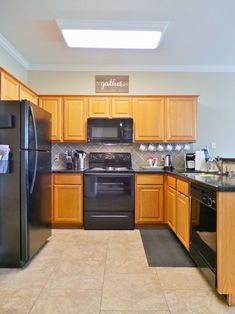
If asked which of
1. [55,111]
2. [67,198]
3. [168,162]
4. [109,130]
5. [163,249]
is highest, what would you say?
[55,111]

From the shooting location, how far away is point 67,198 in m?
3.75

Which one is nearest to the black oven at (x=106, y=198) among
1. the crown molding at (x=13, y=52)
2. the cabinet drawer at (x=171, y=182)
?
the cabinet drawer at (x=171, y=182)

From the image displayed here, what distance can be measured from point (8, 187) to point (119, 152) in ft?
7.26

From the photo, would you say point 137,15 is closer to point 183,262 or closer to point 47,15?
point 47,15

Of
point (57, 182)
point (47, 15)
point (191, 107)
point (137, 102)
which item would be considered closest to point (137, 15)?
point (47, 15)

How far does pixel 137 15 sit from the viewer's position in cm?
270

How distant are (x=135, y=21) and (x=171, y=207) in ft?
7.82

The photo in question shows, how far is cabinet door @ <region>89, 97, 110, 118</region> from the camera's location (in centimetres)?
399

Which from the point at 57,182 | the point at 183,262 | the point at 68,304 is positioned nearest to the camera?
the point at 68,304

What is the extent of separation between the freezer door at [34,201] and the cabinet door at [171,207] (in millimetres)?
1626

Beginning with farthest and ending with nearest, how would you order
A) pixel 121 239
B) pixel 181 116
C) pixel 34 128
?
pixel 181 116 → pixel 121 239 → pixel 34 128

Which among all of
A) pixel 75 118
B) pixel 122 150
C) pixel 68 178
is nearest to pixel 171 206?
pixel 122 150

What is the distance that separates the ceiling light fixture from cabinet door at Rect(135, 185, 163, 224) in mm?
2027

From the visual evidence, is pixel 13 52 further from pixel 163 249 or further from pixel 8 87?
pixel 163 249
